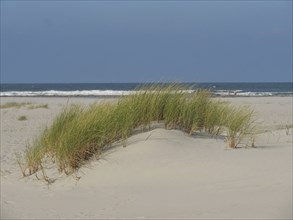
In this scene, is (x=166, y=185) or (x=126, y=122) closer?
(x=166, y=185)

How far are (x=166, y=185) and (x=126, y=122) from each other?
1567mm

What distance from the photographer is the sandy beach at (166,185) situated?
5129mm

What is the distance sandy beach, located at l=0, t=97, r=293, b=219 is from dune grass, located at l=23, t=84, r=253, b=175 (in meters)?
0.21

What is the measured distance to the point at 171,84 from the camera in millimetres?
8203

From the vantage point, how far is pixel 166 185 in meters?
5.98

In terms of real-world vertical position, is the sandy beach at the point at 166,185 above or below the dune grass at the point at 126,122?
below

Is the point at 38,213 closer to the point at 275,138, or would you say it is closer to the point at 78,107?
the point at 78,107

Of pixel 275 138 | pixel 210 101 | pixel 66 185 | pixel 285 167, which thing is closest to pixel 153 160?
pixel 66 185

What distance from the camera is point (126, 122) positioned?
24.0 feet

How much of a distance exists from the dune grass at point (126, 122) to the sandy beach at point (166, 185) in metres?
0.21

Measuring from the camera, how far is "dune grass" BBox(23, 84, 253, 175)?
6.78m

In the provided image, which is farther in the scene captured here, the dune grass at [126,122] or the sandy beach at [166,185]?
the dune grass at [126,122]

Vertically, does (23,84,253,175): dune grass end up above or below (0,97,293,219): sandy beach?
above

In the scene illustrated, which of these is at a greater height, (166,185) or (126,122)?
(126,122)
